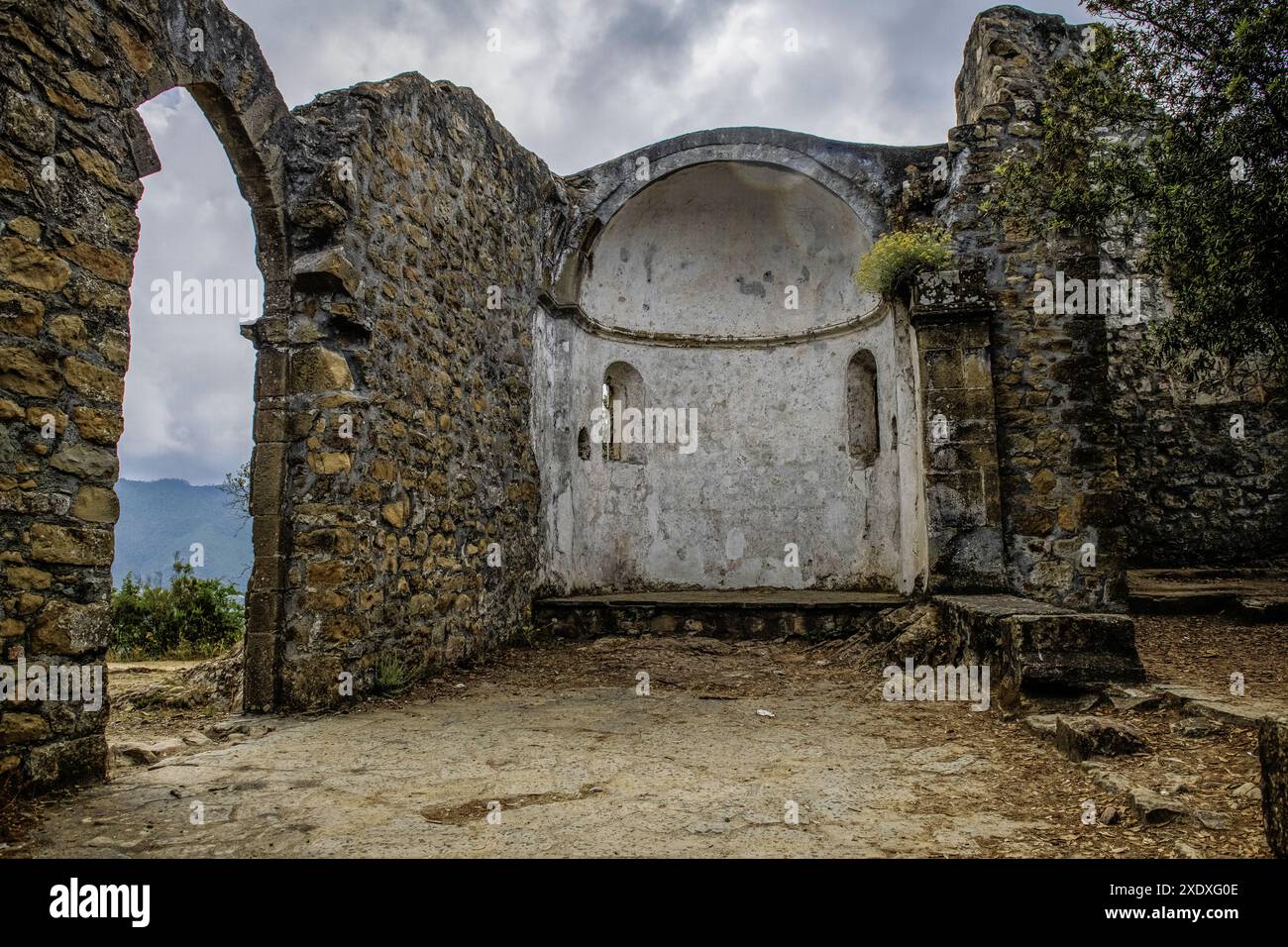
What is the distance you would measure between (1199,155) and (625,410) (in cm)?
710

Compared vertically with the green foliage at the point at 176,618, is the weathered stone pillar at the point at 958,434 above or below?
above

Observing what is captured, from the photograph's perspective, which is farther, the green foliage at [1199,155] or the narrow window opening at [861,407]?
the narrow window opening at [861,407]

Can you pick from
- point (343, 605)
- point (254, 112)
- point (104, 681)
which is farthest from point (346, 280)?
point (104, 681)

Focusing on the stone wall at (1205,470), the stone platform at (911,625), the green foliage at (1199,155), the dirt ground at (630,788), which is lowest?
the dirt ground at (630,788)

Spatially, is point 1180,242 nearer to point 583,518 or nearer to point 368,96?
point 368,96

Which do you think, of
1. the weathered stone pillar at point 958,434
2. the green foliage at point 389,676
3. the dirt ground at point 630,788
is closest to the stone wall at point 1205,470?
the weathered stone pillar at point 958,434

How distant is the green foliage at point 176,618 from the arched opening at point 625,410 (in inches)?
198

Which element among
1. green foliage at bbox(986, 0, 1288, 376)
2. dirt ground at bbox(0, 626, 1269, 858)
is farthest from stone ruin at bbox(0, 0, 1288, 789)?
green foliage at bbox(986, 0, 1288, 376)

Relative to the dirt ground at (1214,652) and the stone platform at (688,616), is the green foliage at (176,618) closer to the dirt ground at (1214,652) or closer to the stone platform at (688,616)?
the stone platform at (688,616)

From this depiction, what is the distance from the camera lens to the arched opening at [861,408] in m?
10.6

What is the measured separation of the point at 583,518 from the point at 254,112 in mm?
6125

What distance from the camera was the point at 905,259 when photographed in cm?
791

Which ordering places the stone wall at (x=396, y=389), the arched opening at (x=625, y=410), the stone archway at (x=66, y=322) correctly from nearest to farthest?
1. the stone archway at (x=66, y=322)
2. the stone wall at (x=396, y=389)
3. the arched opening at (x=625, y=410)

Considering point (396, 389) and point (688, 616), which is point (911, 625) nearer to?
point (688, 616)
